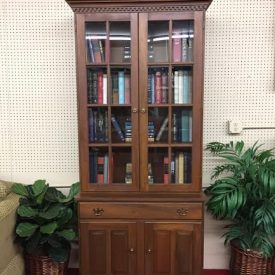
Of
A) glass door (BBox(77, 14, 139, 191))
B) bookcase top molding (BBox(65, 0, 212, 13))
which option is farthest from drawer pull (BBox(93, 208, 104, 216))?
bookcase top molding (BBox(65, 0, 212, 13))

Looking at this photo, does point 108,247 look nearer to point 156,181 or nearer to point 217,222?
point 156,181

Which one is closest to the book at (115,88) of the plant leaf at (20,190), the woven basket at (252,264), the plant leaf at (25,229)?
the plant leaf at (20,190)

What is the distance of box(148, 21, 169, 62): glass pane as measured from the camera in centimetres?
205

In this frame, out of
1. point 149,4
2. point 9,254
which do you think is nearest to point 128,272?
point 9,254

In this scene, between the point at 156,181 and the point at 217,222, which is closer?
the point at 156,181

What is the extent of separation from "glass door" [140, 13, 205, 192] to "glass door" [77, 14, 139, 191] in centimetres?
8

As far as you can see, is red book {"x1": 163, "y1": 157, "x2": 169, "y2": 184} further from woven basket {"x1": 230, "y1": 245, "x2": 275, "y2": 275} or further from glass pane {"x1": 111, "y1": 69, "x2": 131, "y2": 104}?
woven basket {"x1": 230, "y1": 245, "x2": 275, "y2": 275}

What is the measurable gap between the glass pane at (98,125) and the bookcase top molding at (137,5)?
0.66 m

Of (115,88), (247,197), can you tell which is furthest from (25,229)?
(247,197)

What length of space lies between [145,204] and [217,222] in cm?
83

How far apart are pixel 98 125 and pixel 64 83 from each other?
58cm

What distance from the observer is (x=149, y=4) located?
198 cm

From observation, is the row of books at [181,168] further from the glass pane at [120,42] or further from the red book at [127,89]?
the glass pane at [120,42]

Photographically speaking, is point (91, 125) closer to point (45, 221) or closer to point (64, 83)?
point (64, 83)
